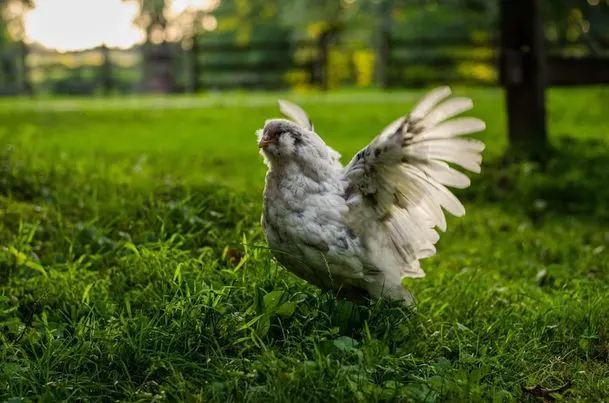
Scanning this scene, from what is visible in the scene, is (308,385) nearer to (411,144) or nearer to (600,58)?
(411,144)

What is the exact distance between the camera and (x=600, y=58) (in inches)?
340

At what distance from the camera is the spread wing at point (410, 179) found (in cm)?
335

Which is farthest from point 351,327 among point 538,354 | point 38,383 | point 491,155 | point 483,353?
point 491,155

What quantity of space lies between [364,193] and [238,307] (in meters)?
0.66

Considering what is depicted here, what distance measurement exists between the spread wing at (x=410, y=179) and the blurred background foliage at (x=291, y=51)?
1357cm

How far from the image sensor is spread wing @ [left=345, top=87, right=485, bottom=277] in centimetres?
335

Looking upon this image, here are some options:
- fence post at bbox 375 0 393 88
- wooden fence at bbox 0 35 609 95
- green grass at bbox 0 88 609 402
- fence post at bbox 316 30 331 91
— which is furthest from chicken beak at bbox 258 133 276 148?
fence post at bbox 316 30 331 91

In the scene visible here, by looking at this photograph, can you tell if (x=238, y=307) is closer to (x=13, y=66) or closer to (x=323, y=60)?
(x=323, y=60)

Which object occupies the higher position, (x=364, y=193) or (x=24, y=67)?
(x=364, y=193)

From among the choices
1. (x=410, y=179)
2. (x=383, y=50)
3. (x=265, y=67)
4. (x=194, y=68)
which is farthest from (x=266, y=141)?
(x=265, y=67)

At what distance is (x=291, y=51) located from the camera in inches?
1217

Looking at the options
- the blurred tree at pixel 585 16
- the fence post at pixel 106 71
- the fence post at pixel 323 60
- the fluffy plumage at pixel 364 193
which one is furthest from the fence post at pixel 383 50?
the fluffy plumage at pixel 364 193

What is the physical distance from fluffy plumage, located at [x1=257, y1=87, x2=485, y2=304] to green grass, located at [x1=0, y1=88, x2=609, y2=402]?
0.55 feet

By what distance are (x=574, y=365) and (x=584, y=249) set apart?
7.84 ft
